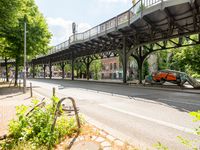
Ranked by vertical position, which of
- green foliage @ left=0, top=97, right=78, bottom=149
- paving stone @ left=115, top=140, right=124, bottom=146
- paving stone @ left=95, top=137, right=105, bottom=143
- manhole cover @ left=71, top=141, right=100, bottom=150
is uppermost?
green foliage @ left=0, top=97, right=78, bottom=149

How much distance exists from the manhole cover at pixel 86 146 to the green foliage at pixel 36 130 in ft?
1.83

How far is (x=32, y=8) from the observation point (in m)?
23.2

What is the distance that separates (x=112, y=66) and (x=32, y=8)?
43.0 meters

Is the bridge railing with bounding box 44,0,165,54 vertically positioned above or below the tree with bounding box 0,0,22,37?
above

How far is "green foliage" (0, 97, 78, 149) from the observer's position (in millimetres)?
4434

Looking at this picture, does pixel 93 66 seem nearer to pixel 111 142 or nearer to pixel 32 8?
pixel 32 8

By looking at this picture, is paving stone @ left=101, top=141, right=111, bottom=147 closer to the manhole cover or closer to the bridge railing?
the manhole cover

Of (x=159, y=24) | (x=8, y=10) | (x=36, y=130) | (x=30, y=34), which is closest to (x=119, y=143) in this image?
(x=36, y=130)

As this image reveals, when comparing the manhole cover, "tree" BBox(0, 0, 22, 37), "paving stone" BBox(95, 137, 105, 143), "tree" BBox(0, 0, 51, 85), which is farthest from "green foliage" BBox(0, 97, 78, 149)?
"tree" BBox(0, 0, 51, 85)

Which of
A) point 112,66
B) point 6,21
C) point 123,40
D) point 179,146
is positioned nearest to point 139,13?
point 123,40

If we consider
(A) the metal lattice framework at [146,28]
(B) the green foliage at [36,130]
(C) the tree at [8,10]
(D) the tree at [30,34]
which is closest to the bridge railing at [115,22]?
(A) the metal lattice framework at [146,28]

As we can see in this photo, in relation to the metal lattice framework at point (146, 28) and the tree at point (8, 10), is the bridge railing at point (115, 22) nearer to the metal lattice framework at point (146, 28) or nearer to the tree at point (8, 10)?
the metal lattice framework at point (146, 28)

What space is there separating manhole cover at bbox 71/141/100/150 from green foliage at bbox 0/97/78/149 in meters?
0.56

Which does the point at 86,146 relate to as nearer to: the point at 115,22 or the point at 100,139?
the point at 100,139
